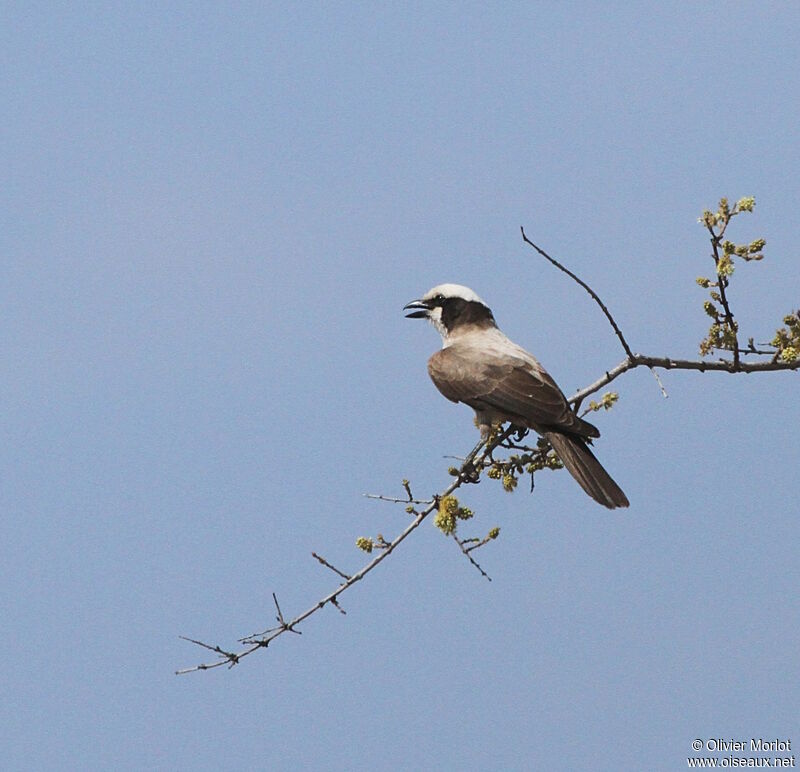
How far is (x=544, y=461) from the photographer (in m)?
7.64

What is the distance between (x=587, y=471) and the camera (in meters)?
7.63

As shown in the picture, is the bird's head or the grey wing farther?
the bird's head

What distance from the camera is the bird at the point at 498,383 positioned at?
769 centimetres

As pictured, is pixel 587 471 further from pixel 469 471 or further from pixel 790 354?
pixel 790 354

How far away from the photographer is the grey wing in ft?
26.0

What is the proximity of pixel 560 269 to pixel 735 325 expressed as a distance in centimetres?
151

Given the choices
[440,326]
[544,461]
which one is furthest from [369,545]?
[440,326]

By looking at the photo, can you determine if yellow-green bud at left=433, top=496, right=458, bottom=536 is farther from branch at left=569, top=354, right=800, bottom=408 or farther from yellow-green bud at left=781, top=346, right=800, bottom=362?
yellow-green bud at left=781, top=346, right=800, bottom=362

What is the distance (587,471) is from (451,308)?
127 inches

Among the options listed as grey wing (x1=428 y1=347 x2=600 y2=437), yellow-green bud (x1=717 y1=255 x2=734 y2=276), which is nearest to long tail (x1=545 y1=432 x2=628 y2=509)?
grey wing (x1=428 y1=347 x2=600 y2=437)

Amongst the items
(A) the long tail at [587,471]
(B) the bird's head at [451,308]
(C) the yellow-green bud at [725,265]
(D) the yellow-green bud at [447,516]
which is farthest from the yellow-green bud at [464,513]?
(B) the bird's head at [451,308]

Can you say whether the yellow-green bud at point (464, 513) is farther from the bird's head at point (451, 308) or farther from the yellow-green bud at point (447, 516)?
the bird's head at point (451, 308)

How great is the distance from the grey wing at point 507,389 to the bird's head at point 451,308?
2.47 feet

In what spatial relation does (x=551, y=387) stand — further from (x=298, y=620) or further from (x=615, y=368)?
(x=298, y=620)
